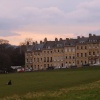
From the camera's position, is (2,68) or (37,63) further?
(37,63)

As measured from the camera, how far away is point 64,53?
15050 cm

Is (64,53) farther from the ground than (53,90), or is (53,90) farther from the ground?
(64,53)

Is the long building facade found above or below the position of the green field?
above

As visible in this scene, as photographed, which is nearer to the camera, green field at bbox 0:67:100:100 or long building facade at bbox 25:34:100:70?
green field at bbox 0:67:100:100

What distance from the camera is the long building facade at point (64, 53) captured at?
14288 cm

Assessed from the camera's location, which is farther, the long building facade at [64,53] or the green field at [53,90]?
the long building facade at [64,53]

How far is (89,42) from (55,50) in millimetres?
16841

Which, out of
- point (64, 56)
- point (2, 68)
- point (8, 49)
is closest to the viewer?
point (2, 68)

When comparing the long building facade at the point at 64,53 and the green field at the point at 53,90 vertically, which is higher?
the long building facade at the point at 64,53

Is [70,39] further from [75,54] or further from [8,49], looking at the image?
[8,49]

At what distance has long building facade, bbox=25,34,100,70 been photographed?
142875mm

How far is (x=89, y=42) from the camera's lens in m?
142

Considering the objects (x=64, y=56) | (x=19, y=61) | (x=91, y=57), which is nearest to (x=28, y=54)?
(x=19, y=61)

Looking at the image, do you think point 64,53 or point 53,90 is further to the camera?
point 64,53
